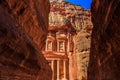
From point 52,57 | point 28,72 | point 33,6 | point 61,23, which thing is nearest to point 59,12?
point 61,23

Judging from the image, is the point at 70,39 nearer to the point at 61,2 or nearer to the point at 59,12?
the point at 59,12

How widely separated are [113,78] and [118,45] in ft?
4.70

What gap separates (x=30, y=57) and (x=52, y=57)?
3630cm

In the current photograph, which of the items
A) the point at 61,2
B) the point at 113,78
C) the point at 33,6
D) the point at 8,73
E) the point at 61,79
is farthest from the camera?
the point at 61,2

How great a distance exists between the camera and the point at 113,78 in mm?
7906

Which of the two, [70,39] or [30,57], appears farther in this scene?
[70,39]

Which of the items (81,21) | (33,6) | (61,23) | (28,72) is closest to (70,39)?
(61,23)

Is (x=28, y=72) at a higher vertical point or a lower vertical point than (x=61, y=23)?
lower

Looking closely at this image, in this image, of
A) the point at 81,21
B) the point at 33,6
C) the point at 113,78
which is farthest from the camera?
the point at 81,21

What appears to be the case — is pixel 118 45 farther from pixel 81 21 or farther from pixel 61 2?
pixel 61 2

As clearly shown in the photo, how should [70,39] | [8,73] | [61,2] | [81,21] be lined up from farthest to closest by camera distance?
[61,2]
[81,21]
[70,39]
[8,73]

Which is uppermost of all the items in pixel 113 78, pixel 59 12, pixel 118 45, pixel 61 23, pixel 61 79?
pixel 59 12

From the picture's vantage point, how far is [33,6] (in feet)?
43.9

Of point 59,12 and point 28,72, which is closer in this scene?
point 28,72
